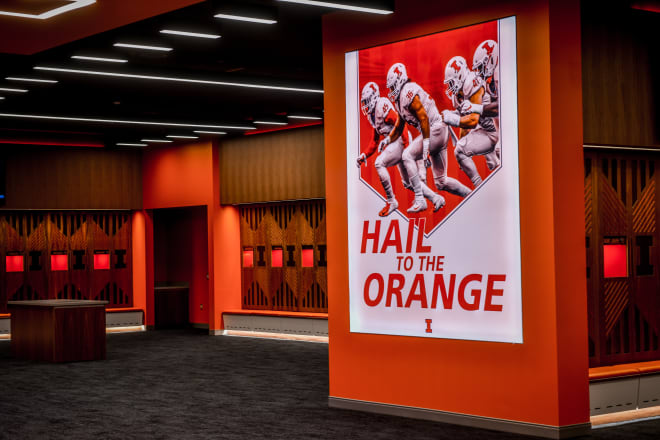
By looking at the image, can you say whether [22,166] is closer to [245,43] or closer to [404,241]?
[245,43]

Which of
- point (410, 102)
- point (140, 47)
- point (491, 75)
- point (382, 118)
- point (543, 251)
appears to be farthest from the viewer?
point (140, 47)

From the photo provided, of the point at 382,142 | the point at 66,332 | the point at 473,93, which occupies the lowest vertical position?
the point at 66,332

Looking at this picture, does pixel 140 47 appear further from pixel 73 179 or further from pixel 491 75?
pixel 73 179

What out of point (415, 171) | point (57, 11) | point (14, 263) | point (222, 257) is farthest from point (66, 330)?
point (415, 171)

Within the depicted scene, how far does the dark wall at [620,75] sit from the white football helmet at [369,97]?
1.93m

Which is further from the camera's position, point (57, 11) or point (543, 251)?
point (57, 11)

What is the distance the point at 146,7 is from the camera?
7.55 m

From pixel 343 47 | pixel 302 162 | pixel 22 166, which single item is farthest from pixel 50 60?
pixel 22 166

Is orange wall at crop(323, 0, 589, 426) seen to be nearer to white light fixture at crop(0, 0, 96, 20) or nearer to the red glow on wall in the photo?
the red glow on wall

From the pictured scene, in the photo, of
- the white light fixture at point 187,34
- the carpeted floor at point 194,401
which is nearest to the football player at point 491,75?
the carpeted floor at point 194,401

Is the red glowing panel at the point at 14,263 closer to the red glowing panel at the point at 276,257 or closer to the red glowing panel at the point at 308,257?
the red glowing panel at the point at 276,257

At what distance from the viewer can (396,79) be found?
25.7ft

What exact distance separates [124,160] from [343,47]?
10.1 metres

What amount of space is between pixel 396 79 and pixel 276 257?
809 cm
